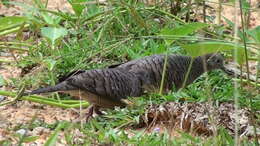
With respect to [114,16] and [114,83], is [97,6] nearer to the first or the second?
[114,16]

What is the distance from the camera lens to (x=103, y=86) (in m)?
2.62

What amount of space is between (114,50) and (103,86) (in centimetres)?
67

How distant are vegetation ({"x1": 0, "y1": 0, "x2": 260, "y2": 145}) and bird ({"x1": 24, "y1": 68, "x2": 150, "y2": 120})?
0.16ft

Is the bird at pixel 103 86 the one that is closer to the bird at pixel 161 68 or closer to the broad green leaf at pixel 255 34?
A: the bird at pixel 161 68

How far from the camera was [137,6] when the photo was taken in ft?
11.5

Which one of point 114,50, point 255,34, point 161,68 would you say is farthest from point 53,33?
point 255,34

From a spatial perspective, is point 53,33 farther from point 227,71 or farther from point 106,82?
point 227,71

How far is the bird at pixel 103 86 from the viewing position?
8.36 feet

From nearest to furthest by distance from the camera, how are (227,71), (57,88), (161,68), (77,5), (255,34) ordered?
(255,34)
(57,88)
(161,68)
(77,5)
(227,71)

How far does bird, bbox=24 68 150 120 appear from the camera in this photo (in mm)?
2547

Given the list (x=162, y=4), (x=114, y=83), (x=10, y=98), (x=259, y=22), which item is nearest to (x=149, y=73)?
(x=114, y=83)

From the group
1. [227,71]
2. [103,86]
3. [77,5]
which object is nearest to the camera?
[103,86]

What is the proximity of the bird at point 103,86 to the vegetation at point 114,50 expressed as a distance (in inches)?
1.9

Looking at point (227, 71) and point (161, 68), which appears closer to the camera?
point (161, 68)
